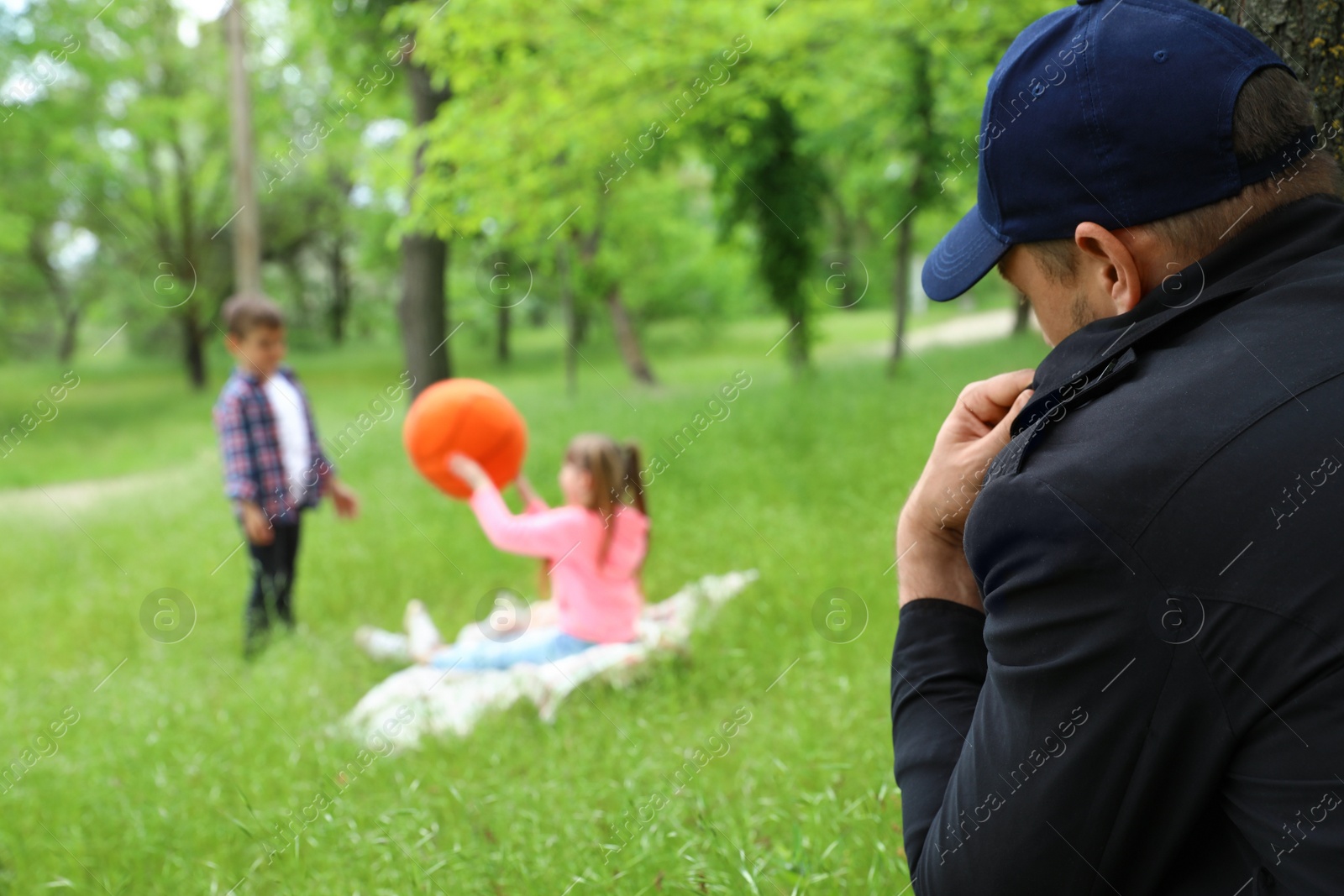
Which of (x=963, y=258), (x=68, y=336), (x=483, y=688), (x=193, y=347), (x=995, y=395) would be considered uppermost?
(x=963, y=258)

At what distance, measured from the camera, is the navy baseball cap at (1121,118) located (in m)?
1.16

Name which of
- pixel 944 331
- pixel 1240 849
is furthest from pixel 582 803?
pixel 944 331

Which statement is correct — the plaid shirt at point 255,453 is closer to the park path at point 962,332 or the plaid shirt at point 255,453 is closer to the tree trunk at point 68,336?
the park path at point 962,332

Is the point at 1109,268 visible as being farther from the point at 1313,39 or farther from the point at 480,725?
the point at 480,725

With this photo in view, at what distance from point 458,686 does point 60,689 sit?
2.59m

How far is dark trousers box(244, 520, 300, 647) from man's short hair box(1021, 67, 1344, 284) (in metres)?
5.53

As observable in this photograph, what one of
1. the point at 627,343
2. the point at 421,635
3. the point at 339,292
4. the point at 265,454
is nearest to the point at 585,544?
the point at 421,635

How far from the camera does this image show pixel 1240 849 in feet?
3.54

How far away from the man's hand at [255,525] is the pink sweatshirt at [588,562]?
1.78 metres

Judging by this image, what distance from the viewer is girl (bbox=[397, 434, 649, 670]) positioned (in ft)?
14.8

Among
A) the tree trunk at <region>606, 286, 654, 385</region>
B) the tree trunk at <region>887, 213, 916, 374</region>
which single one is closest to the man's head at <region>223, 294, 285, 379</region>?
the tree trunk at <region>887, 213, 916, 374</region>

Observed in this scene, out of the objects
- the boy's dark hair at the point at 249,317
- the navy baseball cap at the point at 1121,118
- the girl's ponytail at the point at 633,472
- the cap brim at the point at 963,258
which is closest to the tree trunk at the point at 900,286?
the girl's ponytail at the point at 633,472

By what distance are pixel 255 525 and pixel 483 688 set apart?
6.78 feet

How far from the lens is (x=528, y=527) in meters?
4.44
